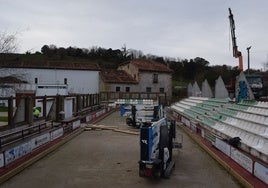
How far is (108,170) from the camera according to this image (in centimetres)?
891

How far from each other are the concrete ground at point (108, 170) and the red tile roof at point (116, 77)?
35380 mm

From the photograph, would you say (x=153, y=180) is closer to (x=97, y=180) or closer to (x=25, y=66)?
(x=97, y=180)

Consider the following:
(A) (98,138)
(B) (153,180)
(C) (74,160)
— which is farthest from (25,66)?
(B) (153,180)

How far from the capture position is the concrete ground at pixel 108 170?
761 cm

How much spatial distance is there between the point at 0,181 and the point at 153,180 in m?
3.81

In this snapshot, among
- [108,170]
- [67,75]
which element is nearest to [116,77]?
[67,75]

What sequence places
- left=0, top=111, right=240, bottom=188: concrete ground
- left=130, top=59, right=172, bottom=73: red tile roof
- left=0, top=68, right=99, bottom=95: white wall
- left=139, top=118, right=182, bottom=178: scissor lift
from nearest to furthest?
left=139, top=118, right=182, bottom=178: scissor lift
left=0, top=111, right=240, bottom=188: concrete ground
left=0, top=68, right=99, bottom=95: white wall
left=130, top=59, right=172, bottom=73: red tile roof

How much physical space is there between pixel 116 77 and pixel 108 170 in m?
41.2

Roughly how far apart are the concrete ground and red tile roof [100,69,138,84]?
35.4m

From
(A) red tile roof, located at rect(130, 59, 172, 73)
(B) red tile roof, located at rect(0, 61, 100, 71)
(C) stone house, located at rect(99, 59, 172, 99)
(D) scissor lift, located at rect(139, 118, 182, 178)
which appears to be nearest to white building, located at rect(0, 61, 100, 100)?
(B) red tile roof, located at rect(0, 61, 100, 71)

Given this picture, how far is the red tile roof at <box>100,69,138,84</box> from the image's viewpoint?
158 ft

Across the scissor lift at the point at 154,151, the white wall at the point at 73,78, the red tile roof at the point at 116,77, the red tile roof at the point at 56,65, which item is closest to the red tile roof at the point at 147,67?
the red tile roof at the point at 116,77

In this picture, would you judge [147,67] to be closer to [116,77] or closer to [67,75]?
[116,77]

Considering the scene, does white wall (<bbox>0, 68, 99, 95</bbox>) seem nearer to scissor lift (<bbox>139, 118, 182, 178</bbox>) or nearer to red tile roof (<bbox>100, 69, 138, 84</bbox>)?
red tile roof (<bbox>100, 69, 138, 84</bbox>)
